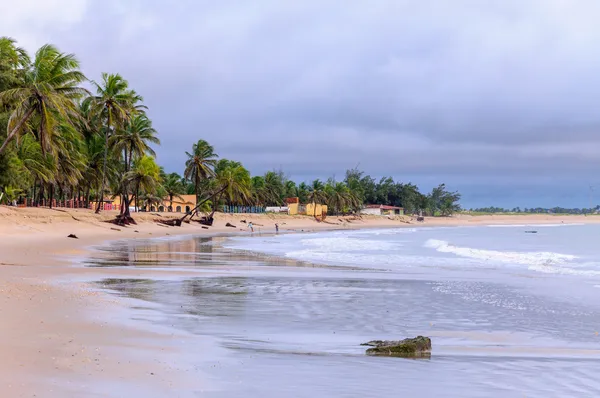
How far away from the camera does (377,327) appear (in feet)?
32.7

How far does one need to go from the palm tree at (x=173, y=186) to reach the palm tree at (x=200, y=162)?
22277mm

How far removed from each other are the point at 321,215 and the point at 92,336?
117423 millimetres

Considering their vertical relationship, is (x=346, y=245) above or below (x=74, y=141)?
below

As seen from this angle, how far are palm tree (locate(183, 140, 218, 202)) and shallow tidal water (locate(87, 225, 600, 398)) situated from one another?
5836 cm

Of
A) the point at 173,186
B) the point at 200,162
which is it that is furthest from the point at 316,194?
the point at 200,162

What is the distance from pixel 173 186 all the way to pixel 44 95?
80.9 meters

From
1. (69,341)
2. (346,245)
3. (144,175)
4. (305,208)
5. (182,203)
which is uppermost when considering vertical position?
(144,175)

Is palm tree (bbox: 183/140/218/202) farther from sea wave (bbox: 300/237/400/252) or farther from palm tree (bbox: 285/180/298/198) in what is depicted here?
palm tree (bbox: 285/180/298/198)

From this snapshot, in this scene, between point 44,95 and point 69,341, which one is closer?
point 69,341

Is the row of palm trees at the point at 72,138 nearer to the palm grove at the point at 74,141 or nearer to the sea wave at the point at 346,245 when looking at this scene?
the palm grove at the point at 74,141

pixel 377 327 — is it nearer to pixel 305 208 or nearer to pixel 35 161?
pixel 35 161

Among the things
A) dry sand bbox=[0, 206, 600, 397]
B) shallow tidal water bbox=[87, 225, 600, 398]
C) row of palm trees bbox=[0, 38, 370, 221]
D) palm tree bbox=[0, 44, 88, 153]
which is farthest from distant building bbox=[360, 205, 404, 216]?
dry sand bbox=[0, 206, 600, 397]

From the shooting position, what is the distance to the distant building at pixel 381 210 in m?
164

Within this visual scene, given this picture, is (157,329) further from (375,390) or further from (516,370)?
(516,370)
